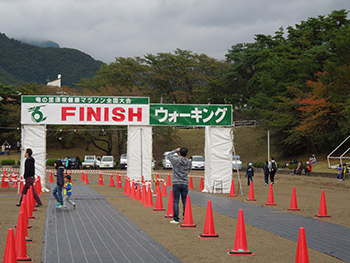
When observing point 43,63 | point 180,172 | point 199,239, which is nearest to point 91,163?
point 180,172

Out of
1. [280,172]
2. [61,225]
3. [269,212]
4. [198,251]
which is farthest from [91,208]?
[280,172]

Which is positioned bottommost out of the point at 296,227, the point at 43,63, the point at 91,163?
the point at 296,227

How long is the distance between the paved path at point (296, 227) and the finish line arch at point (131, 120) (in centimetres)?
629

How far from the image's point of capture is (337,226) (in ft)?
42.4

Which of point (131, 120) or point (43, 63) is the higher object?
point (43, 63)

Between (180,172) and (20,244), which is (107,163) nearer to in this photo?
(180,172)

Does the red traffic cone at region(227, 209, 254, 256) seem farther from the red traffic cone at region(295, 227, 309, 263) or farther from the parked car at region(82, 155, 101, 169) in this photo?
the parked car at region(82, 155, 101, 169)

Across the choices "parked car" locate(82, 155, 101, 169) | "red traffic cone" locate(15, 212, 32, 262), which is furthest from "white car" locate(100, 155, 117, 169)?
"red traffic cone" locate(15, 212, 32, 262)

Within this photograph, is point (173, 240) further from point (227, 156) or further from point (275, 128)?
point (275, 128)

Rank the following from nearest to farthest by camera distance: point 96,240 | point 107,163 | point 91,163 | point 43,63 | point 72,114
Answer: point 96,240, point 72,114, point 107,163, point 91,163, point 43,63

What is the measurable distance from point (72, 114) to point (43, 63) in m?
142

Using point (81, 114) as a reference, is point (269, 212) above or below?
below

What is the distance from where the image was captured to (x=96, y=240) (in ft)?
34.2

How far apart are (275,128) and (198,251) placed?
152ft
